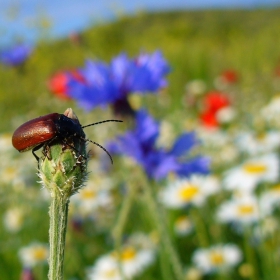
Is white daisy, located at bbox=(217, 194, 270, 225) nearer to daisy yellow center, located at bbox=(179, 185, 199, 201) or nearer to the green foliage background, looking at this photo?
A: daisy yellow center, located at bbox=(179, 185, 199, 201)

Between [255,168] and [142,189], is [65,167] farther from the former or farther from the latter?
[255,168]

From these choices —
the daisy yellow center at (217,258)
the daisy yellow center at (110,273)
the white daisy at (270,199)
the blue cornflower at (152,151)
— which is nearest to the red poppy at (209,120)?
the white daisy at (270,199)

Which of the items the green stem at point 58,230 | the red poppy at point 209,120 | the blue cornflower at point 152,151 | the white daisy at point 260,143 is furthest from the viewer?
the red poppy at point 209,120

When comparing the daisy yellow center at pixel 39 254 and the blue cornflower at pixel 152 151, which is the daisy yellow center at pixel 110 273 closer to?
the daisy yellow center at pixel 39 254

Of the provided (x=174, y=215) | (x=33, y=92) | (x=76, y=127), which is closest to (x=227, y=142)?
(x=174, y=215)

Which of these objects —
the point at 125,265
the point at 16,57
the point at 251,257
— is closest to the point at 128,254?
the point at 125,265

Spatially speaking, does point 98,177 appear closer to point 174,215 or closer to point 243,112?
point 174,215
